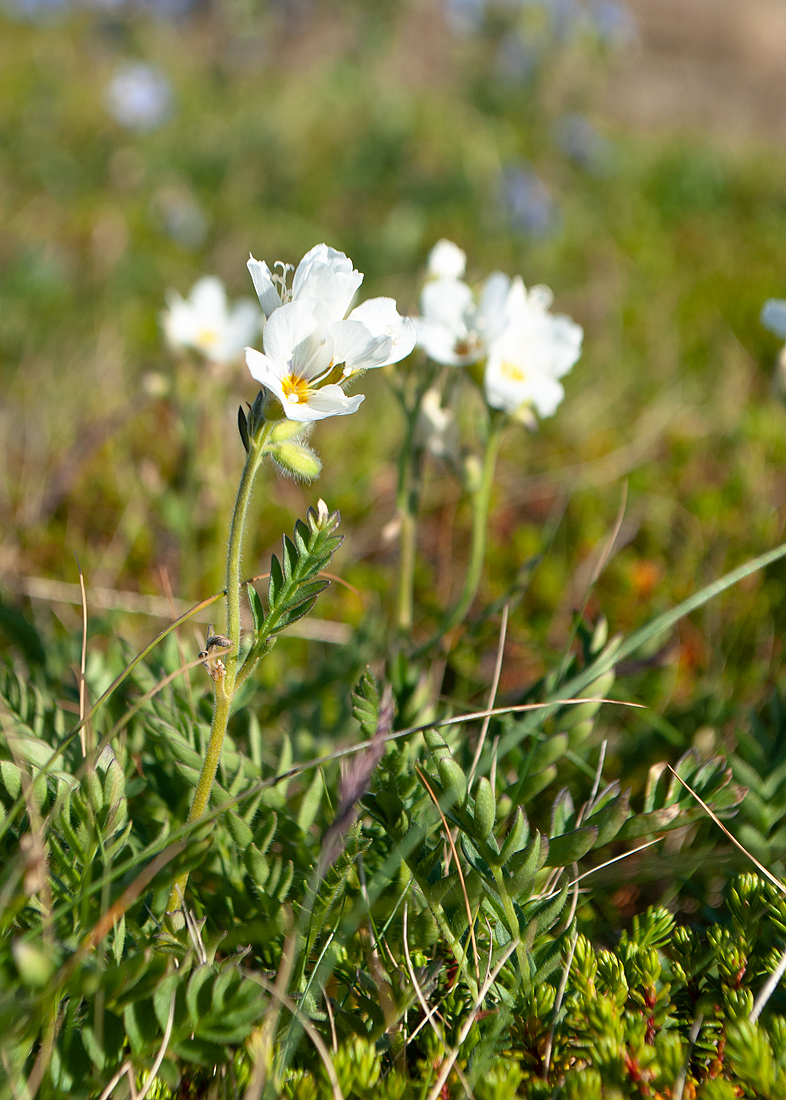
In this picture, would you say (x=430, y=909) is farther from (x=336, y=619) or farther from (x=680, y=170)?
(x=680, y=170)

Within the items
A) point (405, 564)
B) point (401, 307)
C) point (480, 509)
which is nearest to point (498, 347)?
point (480, 509)

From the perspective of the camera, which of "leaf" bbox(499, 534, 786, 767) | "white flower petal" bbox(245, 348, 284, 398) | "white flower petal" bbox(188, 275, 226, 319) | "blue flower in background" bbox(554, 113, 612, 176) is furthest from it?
"blue flower in background" bbox(554, 113, 612, 176)

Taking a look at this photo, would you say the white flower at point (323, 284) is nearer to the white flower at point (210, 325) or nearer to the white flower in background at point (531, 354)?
the white flower in background at point (531, 354)

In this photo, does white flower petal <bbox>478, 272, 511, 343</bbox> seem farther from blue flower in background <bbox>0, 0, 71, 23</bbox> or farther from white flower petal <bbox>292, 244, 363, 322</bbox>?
blue flower in background <bbox>0, 0, 71, 23</bbox>

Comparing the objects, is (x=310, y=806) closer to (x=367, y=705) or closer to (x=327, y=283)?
(x=367, y=705)

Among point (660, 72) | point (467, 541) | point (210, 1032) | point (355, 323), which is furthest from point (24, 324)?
point (660, 72)

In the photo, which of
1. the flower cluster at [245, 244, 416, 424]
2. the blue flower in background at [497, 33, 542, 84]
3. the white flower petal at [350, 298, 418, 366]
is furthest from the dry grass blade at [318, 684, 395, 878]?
→ the blue flower in background at [497, 33, 542, 84]
